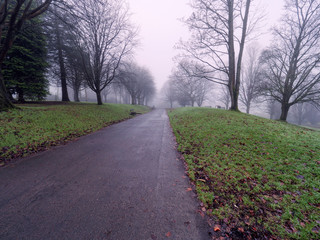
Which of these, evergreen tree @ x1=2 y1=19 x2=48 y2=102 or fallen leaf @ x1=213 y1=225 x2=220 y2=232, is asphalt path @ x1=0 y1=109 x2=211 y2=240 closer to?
fallen leaf @ x1=213 y1=225 x2=220 y2=232

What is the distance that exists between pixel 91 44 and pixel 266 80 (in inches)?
892

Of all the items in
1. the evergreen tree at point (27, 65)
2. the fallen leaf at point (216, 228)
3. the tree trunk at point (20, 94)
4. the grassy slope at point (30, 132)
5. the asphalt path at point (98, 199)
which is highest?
the evergreen tree at point (27, 65)

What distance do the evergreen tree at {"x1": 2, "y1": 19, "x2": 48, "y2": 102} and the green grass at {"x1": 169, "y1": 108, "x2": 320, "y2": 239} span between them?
1550 cm

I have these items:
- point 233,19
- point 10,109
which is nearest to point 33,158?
point 10,109

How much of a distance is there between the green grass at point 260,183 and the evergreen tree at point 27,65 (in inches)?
610

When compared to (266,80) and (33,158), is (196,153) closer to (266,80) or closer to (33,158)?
(33,158)

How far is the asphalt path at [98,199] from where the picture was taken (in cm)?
180

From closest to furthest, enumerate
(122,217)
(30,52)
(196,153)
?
1. (122,217)
2. (196,153)
3. (30,52)

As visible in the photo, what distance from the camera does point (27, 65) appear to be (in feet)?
37.2

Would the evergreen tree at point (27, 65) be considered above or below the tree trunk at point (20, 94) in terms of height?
above

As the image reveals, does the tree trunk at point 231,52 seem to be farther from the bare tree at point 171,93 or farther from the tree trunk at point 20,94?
the bare tree at point 171,93

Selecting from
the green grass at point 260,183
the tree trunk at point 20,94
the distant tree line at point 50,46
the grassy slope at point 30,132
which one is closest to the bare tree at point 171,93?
the distant tree line at point 50,46

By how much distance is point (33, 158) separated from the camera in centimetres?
396

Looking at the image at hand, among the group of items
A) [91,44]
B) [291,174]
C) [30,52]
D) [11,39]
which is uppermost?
[91,44]
